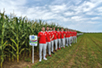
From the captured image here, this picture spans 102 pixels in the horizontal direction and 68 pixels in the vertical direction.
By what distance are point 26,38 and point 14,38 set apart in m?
0.74

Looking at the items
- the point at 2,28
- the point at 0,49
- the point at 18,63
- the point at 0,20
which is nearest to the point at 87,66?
the point at 18,63

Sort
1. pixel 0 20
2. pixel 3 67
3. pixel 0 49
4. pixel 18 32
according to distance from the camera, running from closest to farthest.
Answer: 1. pixel 0 49
2. pixel 3 67
3. pixel 0 20
4. pixel 18 32

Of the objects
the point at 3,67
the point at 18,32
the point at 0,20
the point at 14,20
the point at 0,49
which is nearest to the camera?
the point at 0,49

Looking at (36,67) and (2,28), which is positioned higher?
(2,28)

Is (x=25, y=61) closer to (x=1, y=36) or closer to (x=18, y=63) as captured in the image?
(x=18, y=63)

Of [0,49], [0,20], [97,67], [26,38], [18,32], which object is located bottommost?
[97,67]

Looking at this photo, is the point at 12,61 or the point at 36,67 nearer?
the point at 36,67

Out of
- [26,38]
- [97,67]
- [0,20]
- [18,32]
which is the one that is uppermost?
[0,20]

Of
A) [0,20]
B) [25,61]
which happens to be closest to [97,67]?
[25,61]

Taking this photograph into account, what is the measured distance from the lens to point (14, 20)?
4.87 m

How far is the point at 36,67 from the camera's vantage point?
405cm

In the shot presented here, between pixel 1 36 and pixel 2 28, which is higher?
pixel 2 28

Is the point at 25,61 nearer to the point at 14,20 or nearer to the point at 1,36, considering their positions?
the point at 1,36

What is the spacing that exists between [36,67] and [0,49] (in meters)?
2.08
